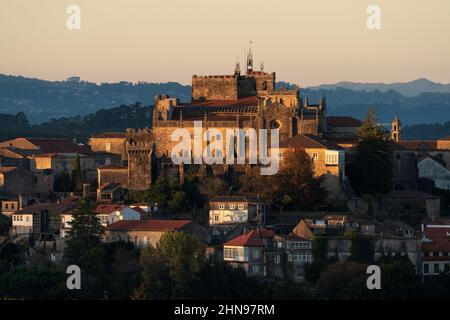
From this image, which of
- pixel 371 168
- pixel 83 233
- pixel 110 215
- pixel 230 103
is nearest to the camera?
pixel 83 233

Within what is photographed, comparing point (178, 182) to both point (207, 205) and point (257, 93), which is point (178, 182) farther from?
point (257, 93)

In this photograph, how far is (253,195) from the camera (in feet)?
229

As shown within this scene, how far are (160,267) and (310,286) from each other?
18.7ft

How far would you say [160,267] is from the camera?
6316cm

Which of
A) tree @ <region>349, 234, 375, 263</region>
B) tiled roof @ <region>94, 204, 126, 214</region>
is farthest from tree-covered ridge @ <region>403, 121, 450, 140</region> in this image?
tree @ <region>349, 234, 375, 263</region>

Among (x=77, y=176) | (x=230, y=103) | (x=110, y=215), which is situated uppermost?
(x=230, y=103)

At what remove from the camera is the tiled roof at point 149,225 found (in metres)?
66.6

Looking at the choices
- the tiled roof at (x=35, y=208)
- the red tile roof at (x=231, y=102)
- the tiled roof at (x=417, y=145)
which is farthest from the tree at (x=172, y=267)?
the tiled roof at (x=417, y=145)

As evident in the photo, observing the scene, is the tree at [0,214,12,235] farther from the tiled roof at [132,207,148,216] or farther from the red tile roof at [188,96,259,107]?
the red tile roof at [188,96,259,107]

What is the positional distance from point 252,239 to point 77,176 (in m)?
14.7

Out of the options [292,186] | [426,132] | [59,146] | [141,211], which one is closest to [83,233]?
[141,211]

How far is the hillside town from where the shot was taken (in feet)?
212

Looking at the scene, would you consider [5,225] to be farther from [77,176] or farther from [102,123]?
[102,123]
